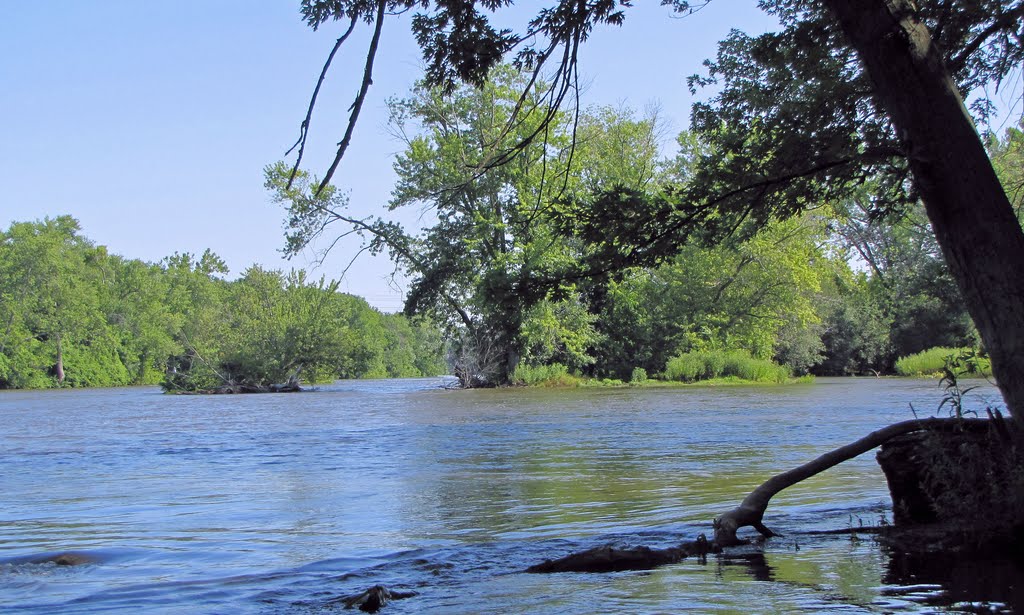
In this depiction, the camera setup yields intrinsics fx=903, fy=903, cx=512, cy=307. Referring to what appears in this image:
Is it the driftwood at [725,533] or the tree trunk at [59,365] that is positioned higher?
the tree trunk at [59,365]

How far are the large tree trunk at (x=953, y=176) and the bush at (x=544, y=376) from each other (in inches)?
1569

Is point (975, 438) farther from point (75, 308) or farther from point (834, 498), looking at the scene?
point (75, 308)

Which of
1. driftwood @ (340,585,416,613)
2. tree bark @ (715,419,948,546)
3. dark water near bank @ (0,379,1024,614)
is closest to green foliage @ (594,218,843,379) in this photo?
dark water near bank @ (0,379,1024,614)

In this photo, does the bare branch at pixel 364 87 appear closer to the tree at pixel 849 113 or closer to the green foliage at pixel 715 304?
the tree at pixel 849 113

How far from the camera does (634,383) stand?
4384cm

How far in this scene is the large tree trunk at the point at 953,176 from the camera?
15.0ft

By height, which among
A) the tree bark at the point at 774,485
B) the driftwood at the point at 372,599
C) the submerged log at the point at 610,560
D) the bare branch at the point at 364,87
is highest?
the bare branch at the point at 364,87

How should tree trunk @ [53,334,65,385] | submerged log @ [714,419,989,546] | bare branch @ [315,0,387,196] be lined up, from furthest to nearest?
tree trunk @ [53,334,65,385], submerged log @ [714,419,989,546], bare branch @ [315,0,387,196]

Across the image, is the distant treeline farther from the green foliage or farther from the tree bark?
the tree bark

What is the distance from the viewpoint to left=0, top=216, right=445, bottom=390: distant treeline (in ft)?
174

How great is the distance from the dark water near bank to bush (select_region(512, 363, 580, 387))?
25.2 m

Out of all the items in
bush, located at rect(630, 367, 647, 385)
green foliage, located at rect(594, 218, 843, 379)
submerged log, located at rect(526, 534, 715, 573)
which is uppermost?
green foliage, located at rect(594, 218, 843, 379)

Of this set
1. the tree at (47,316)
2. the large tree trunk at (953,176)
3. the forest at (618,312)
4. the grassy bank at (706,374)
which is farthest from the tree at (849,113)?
the tree at (47,316)

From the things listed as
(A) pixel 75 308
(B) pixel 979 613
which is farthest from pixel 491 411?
(A) pixel 75 308
